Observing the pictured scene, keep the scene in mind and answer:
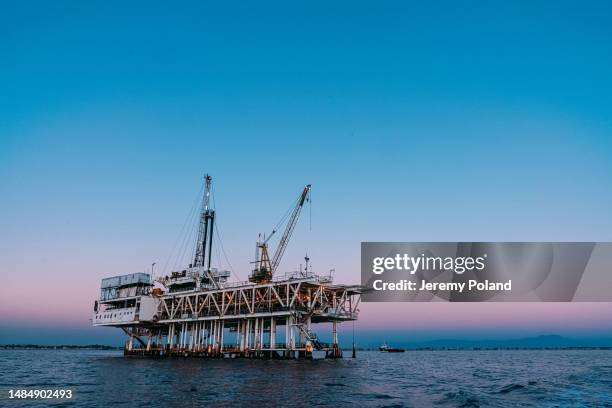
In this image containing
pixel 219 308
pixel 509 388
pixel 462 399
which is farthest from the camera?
pixel 219 308

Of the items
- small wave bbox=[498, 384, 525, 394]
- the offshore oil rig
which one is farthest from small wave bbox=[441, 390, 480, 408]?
the offshore oil rig

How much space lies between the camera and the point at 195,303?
102m

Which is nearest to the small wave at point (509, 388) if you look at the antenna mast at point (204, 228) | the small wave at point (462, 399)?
the small wave at point (462, 399)

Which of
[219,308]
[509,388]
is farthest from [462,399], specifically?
[219,308]

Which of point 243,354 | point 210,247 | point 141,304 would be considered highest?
point 210,247

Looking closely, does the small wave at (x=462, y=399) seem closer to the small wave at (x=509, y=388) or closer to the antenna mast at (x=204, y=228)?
the small wave at (x=509, y=388)

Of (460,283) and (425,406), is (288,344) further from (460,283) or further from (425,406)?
(425,406)

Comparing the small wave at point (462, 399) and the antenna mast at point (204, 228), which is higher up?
the antenna mast at point (204, 228)

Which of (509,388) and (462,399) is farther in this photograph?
(509,388)

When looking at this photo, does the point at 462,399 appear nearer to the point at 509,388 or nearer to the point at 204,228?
the point at 509,388

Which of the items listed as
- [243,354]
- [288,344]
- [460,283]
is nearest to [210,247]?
[243,354]

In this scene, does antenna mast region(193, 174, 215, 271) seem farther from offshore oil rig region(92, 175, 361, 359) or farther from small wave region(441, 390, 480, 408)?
small wave region(441, 390, 480, 408)

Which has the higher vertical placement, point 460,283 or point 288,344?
point 460,283

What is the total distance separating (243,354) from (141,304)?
1210 inches
